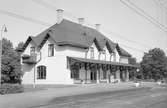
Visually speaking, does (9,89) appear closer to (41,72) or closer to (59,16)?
A: (41,72)

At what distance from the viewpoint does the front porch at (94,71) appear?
131 ft

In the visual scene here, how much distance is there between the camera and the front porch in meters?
40.1

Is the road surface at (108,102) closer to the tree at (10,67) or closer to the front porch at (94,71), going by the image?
the front porch at (94,71)

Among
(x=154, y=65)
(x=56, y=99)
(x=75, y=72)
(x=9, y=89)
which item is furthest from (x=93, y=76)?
(x=154, y=65)

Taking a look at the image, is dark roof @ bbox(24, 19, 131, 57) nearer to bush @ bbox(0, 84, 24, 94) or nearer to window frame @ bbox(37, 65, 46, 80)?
window frame @ bbox(37, 65, 46, 80)

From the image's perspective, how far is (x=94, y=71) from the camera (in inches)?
1789

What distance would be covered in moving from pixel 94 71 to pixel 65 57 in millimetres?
7542

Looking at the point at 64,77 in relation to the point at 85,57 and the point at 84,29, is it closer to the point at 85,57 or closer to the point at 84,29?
the point at 85,57

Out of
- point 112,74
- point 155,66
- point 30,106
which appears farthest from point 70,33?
point 155,66

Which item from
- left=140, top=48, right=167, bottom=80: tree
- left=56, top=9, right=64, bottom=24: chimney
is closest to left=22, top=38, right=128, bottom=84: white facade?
left=56, top=9, right=64, bottom=24: chimney

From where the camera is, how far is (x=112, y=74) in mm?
51094

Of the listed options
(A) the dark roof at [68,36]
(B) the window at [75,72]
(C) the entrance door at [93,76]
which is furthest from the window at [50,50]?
(C) the entrance door at [93,76]

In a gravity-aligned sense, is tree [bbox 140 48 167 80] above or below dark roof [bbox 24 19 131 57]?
below

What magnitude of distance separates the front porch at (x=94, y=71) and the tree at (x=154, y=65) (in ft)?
62.3
